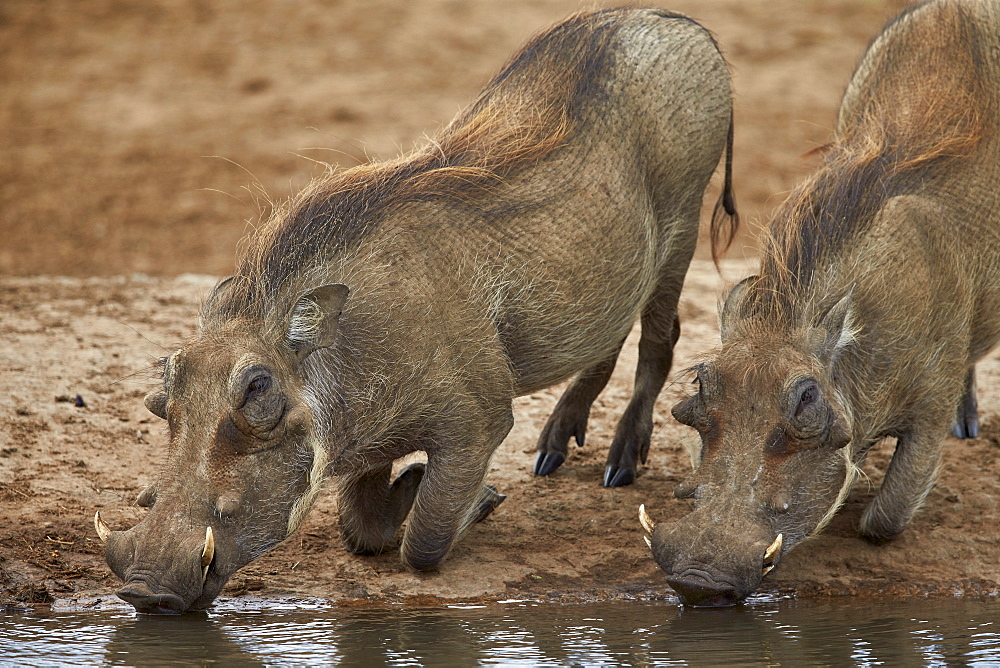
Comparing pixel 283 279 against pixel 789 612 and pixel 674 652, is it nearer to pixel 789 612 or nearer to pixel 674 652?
pixel 674 652

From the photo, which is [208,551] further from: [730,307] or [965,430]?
[965,430]

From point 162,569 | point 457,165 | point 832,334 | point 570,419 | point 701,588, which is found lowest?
point 701,588

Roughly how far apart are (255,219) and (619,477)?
4749 mm

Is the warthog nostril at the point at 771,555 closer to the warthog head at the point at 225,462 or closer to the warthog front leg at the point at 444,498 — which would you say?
the warthog front leg at the point at 444,498

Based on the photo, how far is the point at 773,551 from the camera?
3857mm

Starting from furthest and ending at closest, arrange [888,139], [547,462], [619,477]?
[547,462], [619,477], [888,139]

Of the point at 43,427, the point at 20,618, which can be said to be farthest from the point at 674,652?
the point at 43,427

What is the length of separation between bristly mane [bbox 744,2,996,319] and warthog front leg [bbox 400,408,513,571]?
1.02m

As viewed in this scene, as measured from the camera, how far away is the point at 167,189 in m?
11.1

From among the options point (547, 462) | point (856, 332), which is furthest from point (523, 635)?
point (547, 462)

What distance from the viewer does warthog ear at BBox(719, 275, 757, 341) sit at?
4355mm

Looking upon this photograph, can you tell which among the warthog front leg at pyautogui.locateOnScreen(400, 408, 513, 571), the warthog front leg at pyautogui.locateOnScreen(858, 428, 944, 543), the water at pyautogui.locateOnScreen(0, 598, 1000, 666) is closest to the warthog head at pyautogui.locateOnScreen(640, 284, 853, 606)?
the water at pyautogui.locateOnScreen(0, 598, 1000, 666)

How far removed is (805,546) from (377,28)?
35.3ft

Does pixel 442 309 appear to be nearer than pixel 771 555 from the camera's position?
No
